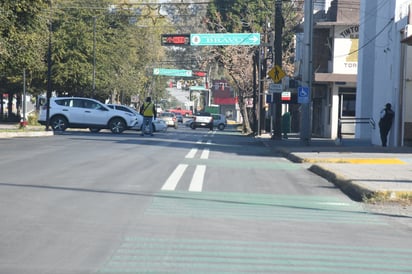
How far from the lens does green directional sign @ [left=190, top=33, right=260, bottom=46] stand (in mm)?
51094

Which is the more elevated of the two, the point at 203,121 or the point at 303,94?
the point at 303,94

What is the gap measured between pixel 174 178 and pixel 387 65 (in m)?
19.9

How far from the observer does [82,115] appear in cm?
3794

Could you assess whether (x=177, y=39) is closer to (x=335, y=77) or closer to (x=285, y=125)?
(x=335, y=77)

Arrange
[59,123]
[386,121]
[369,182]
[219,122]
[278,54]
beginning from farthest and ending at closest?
[219,122]
[59,123]
[278,54]
[386,121]
[369,182]

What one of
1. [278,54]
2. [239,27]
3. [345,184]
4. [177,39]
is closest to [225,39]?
[177,39]

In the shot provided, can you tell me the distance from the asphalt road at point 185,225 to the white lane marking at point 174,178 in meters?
0.03

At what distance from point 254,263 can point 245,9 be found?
2336 inches

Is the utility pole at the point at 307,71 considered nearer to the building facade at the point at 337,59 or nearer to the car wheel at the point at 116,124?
the car wheel at the point at 116,124

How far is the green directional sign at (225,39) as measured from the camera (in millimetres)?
51094

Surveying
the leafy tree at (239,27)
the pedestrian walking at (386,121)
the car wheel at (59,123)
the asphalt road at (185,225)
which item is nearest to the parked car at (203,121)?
the leafy tree at (239,27)

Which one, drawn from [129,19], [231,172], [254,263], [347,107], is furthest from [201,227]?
[129,19]

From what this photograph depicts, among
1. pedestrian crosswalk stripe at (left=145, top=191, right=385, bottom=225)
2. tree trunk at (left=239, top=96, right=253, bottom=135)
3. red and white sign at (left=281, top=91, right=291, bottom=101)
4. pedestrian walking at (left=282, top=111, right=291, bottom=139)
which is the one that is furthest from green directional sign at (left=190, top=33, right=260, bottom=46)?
pedestrian crosswalk stripe at (left=145, top=191, right=385, bottom=225)

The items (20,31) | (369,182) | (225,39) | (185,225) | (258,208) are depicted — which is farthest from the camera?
(225,39)
